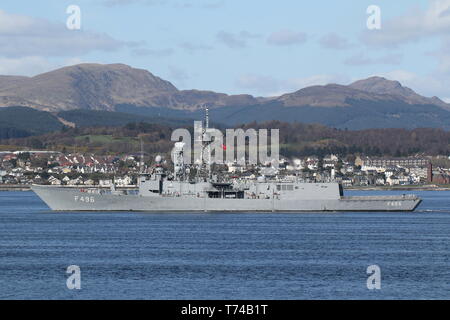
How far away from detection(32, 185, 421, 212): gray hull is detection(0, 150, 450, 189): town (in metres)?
73.2

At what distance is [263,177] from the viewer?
75.1 meters

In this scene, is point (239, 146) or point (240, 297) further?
point (239, 146)

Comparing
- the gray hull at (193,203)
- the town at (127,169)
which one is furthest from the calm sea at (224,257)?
the town at (127,169)

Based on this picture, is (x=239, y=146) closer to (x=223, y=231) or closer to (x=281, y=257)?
(x=223, y=231)

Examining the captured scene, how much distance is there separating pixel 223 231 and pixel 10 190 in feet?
401

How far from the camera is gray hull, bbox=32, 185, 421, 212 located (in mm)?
72125

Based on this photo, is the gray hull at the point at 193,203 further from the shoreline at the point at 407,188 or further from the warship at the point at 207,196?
the shoreline at the point at 407,188

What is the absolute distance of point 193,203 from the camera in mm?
72312

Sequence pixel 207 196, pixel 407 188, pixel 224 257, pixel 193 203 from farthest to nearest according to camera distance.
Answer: pixel 407 188, pixel 193 203, pixel 207 196, pixel 224 257

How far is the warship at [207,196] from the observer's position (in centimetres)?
7206

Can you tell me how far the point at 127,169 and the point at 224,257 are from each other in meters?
126

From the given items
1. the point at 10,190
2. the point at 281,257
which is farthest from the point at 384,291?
the point at 10,190

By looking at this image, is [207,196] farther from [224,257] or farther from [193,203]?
[224,257]

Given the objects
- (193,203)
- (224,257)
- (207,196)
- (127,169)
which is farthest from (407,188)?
(224,257)
